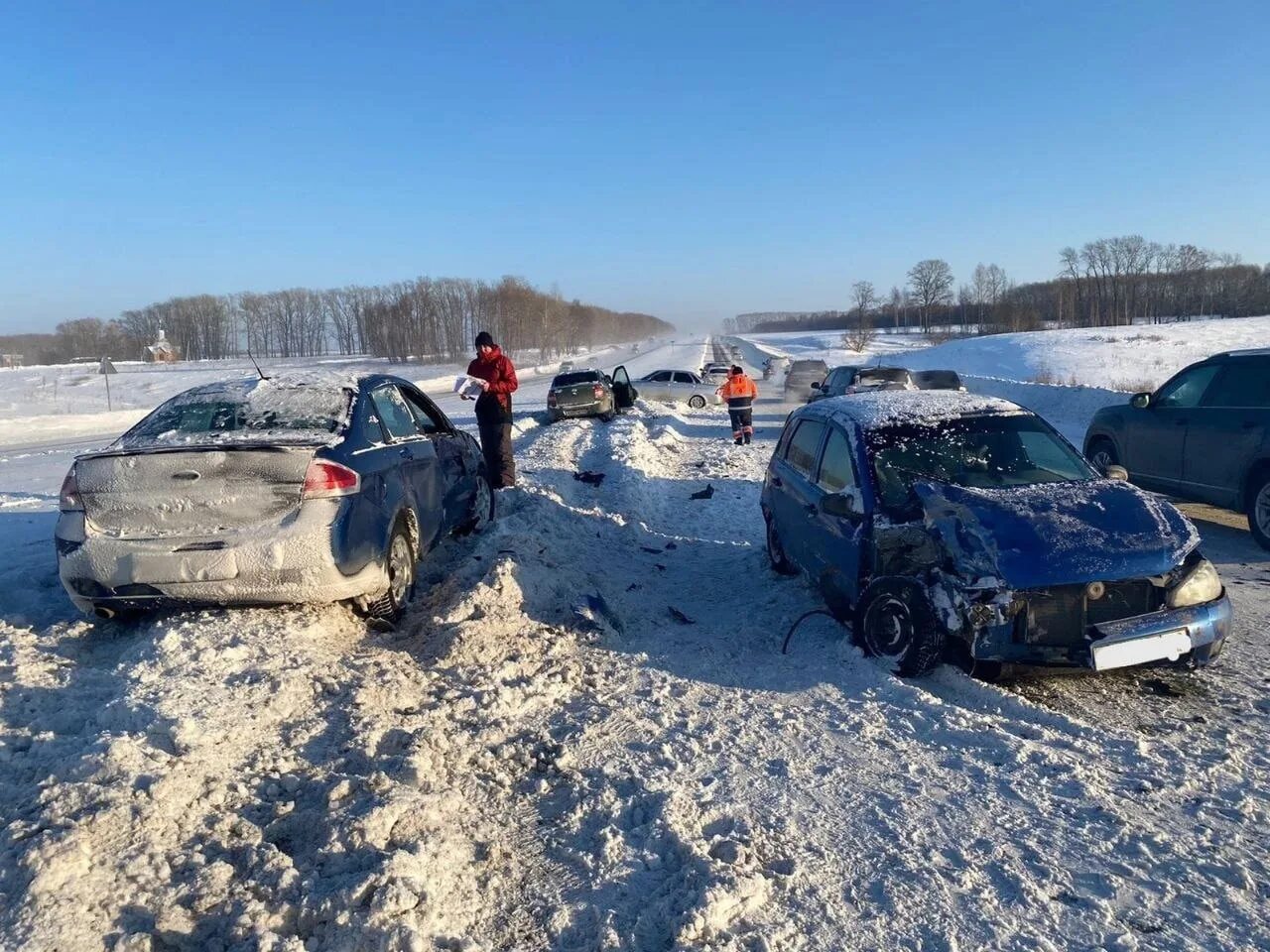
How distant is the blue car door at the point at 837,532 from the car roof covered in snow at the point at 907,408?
19 centimetres

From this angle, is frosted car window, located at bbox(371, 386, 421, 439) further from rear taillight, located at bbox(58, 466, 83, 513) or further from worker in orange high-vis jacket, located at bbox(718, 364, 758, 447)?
worker in orange high-vis jacket, located at bbox(718, 364, 758, 447)

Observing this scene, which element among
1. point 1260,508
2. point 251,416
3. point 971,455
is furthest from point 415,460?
point 1260,508

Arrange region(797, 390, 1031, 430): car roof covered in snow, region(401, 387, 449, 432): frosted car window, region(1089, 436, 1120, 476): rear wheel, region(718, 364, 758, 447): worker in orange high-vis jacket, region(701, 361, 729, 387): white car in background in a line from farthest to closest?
region(701, 361, 729, 387): white car in background → region(718, 364, 758, 447): worker in orange high-vis jacket → region(1089, 436, 1120, 476): rear wheel → region(401, 387, 449, 432): frosted car window → region(797, 390, 1031, 430): car roof covered in snow

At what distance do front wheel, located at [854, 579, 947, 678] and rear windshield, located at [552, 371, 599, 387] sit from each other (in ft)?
58.8

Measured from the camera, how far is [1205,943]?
8.63 ft

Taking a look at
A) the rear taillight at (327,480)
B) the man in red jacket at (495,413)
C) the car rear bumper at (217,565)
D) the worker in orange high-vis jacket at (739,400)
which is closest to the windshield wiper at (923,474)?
the rear taillight at (327,480)

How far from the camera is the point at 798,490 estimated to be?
648 centimetres

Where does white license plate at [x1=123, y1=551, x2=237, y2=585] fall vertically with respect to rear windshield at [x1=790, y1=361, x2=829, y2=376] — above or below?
below

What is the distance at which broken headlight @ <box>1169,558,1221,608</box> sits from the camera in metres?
4.45

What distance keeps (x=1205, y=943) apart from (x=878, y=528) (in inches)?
105

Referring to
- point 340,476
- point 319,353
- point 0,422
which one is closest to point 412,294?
point 319,353

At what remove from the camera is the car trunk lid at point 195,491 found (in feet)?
16.1

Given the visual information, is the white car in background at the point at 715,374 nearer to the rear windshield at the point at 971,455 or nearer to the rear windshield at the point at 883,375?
the rear windshield at the point at 883,375

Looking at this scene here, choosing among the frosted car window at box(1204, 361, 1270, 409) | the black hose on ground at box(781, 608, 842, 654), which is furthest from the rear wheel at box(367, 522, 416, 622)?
the frosted car window at box(1204, 361, 1270, 409)
